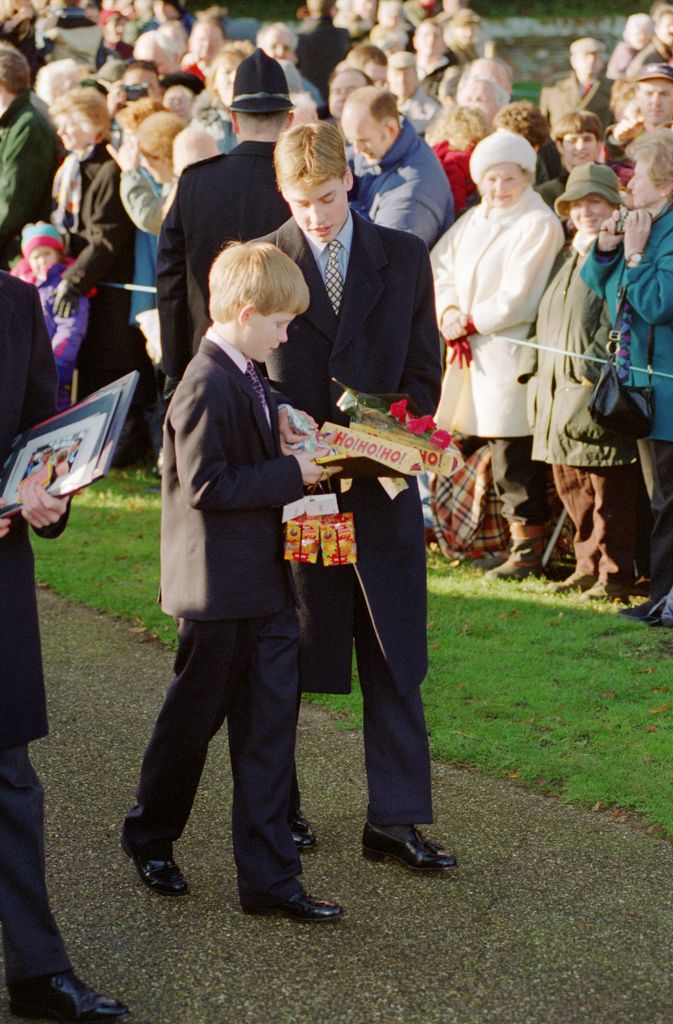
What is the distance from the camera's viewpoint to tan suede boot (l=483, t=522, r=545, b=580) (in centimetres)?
770

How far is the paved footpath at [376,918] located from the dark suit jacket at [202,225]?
1.56m

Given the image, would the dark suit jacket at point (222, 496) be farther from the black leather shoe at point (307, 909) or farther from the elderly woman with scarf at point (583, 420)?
the elderly woman with scarf at point (583, 420)

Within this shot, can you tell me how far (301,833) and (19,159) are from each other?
22.4 feet

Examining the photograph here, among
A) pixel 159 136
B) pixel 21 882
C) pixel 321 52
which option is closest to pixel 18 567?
pixel 21 882

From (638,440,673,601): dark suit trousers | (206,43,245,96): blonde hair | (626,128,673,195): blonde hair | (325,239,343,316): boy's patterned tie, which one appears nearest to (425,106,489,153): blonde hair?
(206,43,245,96): blonde hair

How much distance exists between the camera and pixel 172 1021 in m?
3.50

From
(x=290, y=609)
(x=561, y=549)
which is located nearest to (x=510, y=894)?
(x=290, y=609)

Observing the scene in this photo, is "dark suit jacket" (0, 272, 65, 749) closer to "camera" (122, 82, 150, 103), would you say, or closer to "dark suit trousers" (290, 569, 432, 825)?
"dark suit trousers" (290, 569, 432, 825)

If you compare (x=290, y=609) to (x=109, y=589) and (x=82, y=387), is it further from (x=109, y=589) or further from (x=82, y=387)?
(x=82, y=387)

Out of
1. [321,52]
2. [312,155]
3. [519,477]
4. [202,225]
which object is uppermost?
[321,52]

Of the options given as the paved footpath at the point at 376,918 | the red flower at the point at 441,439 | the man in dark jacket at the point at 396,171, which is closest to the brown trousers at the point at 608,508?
the man in dark jacket at the point at 396,171

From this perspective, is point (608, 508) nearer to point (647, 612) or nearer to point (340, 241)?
point (647, 612)

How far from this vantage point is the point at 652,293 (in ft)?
21.8

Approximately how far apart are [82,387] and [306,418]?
246 inches
